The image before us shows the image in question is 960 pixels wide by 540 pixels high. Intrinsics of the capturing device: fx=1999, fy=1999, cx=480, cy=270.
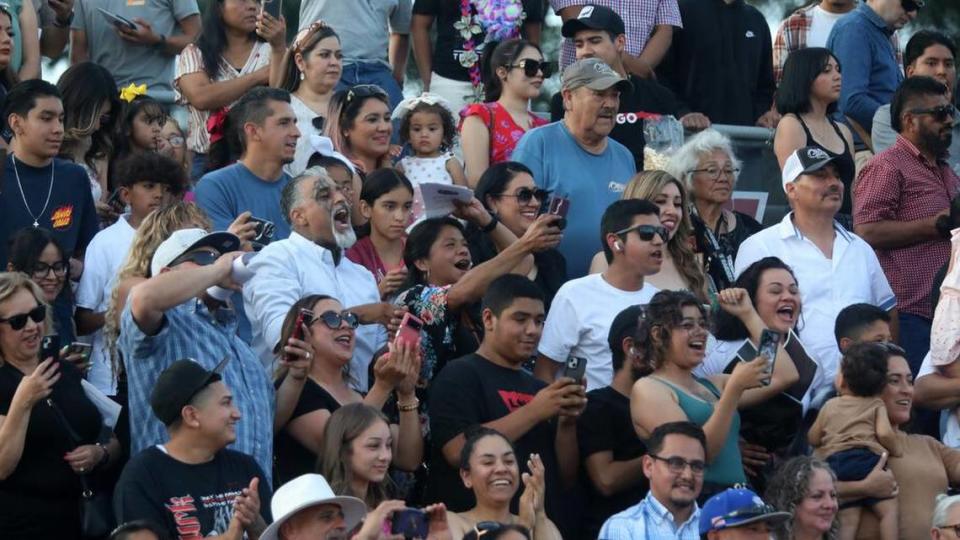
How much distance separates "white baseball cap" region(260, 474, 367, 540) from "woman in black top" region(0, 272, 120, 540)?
1.06 meters

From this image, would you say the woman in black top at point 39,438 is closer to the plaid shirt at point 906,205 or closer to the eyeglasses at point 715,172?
the eyeglasses at point 715,172

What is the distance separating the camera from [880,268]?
1112cm

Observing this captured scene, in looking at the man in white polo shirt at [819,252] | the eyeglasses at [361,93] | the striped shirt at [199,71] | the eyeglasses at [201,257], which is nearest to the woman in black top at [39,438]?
the eyeglasses at [201,257]

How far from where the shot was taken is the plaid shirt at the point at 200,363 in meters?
8.45

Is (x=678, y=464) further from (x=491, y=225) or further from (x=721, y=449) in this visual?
(x=491, y=225)

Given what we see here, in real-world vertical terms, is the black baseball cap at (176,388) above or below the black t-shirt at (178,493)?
above

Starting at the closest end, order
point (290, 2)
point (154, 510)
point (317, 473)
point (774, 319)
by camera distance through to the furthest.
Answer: point (154, 510), point (317, 473), point (774, 319), point (290, 2)

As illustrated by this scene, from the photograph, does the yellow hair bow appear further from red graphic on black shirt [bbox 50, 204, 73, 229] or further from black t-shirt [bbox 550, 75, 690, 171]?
black t-shirt [bbox 550, 75, 690, 171]

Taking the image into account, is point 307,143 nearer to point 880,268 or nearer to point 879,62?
point 880,268

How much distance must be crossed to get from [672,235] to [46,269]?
3316 mm

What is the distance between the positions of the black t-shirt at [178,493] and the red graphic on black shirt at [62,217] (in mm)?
2660

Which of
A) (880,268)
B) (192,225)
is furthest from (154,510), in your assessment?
(880,268)

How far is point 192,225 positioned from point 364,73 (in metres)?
4.02

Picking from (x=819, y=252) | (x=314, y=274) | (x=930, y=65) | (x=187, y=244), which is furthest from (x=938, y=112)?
(x=187, y=244)
